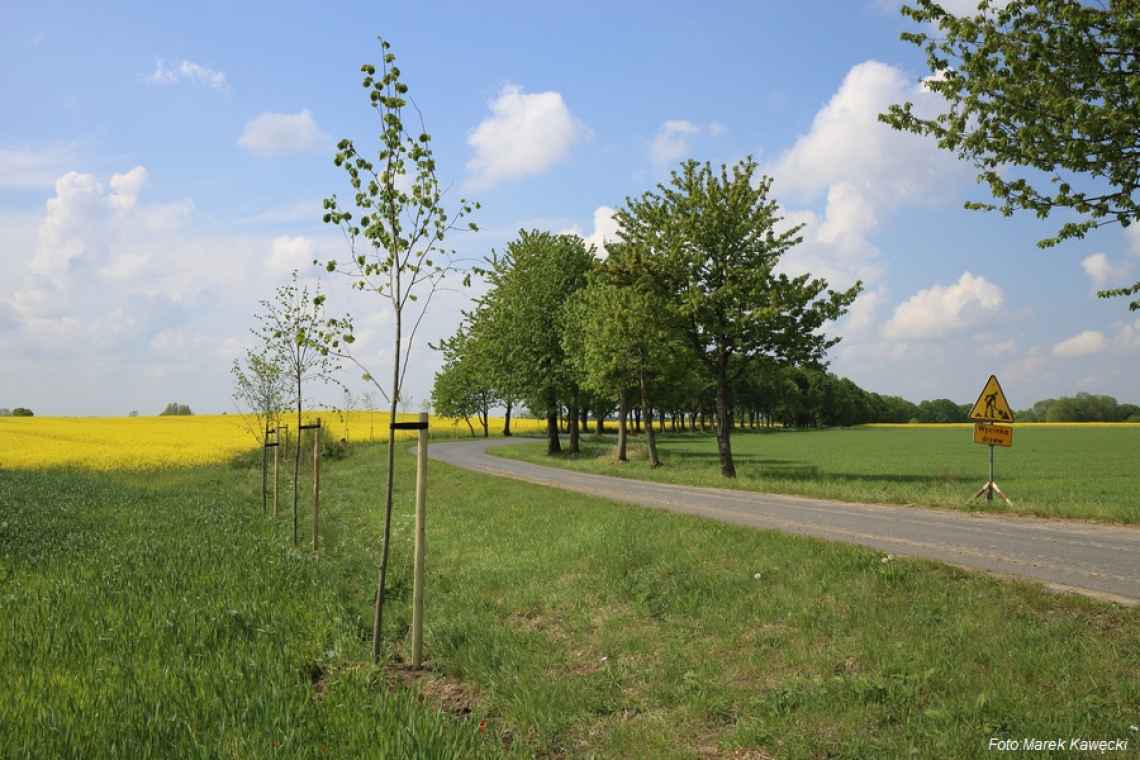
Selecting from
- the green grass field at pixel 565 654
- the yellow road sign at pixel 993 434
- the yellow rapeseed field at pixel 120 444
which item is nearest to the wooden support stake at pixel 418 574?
the green grass field at pixel 565 654

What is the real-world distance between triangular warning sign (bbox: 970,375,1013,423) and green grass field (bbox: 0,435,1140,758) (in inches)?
432

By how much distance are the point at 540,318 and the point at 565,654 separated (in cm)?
3640

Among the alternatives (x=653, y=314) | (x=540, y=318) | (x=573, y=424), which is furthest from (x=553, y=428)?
(x=653, y=314)

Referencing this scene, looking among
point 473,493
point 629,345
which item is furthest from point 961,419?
point 473,493

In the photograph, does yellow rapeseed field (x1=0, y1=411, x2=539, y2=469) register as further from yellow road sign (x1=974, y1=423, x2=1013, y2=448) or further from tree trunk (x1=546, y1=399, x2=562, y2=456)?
yellow road sign (x1=974, y1=423, x2=1013, y2=448)

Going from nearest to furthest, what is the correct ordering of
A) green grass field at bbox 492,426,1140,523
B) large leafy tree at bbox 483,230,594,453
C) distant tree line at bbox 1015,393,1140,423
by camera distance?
green grass field at bbox 492,426,1140,523 → large leafy tree at bbox 483,230,594,453 → distant tree line at bbox 1015,393,1140,423

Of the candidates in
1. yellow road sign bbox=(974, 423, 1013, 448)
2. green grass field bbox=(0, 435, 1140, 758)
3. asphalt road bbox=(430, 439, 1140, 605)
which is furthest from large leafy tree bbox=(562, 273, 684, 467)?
green grass field bbox=(0, 435, 1140, 758)

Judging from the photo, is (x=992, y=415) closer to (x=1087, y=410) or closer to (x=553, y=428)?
(x=553, y=428)

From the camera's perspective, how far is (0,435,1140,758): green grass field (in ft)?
17.3

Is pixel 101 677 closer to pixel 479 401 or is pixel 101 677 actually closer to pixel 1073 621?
pixel 1073 621

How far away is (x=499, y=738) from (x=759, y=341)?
79.5 feet

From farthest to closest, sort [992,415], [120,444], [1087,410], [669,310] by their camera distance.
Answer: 1. [1087,410]
2. [120,444]
3. [669,310]
4. [992,415]

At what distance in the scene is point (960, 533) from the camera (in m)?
13.1

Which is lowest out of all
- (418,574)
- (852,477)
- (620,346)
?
(852,477)
